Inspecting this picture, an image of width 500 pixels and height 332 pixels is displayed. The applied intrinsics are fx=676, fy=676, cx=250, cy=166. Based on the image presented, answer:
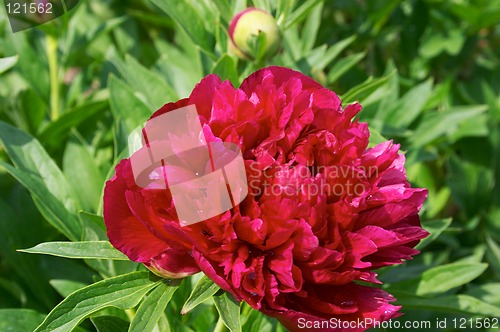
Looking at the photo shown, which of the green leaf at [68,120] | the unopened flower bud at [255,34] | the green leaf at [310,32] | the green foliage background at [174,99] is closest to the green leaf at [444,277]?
the green foliage background at [174,99]

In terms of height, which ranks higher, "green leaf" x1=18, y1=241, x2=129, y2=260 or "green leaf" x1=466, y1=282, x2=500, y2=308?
"green leaf" x1=18, y1=241, x2=129, y2=260

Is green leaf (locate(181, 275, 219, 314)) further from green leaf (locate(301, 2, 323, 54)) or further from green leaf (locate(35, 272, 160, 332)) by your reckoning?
green leaf (locate(301, 2, 323, 54))

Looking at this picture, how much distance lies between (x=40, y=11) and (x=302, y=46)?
64cm

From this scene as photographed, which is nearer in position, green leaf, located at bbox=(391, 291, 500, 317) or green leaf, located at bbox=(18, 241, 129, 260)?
green leaf, located at bbox=(18, 241, 129, 260)

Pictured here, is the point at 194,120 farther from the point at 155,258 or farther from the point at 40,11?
the point at 40,11

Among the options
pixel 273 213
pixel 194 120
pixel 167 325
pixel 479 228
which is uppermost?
pixel 194 120

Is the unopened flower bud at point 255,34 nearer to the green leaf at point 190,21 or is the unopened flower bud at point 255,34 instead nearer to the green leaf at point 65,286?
the green leaf at point 190,21

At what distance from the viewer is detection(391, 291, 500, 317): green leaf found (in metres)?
1.25

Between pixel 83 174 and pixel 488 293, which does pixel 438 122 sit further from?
pixel 83 174

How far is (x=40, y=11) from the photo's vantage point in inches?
60.7

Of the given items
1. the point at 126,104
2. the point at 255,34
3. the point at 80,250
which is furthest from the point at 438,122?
the point at 80,250

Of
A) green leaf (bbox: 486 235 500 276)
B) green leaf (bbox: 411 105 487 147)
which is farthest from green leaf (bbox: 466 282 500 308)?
green leaf (bbox: 411 105 487 147)

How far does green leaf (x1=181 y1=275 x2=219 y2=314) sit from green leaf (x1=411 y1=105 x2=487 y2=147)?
35.0 inches

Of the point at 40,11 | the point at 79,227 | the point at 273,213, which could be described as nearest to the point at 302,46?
the point at 40,11
